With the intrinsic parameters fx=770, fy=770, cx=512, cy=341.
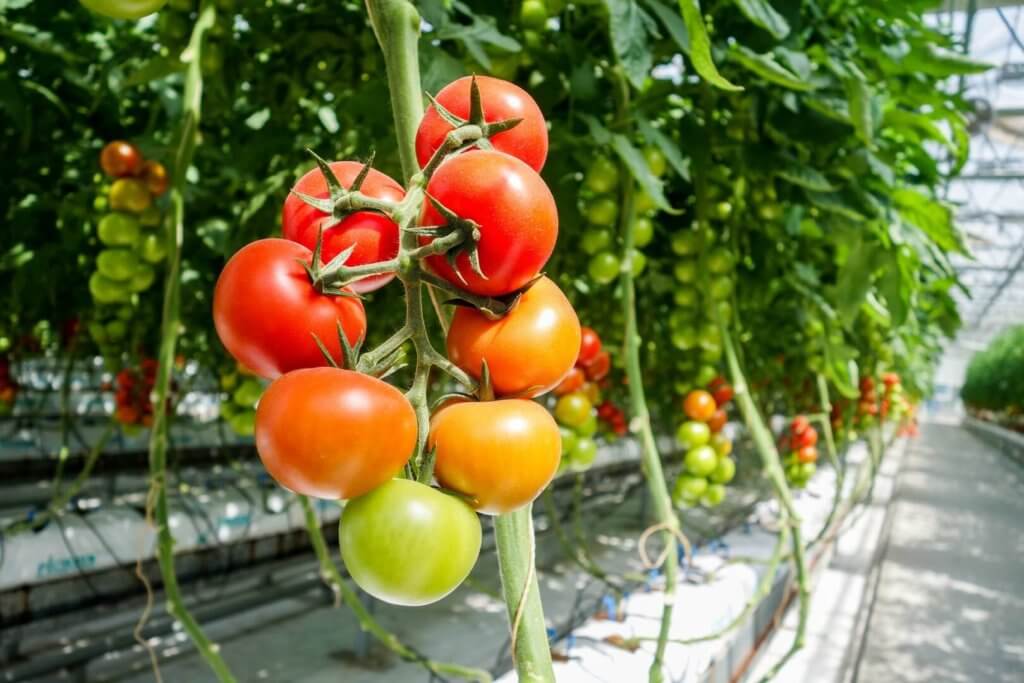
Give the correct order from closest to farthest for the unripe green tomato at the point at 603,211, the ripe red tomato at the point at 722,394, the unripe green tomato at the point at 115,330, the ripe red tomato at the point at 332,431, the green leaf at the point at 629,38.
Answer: the ripe red tomato at the point at 332,431 < the green leaf at the point at 629,38 < the unripe green tomato at the point at 603,211 < the ripe red tomato at the point at 722,394 < the unripe green tomato at the point at 115,330

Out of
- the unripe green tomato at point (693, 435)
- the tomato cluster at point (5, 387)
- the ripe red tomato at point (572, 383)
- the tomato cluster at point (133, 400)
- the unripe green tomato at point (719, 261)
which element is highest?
the unripe green tomato at point (719, 261)

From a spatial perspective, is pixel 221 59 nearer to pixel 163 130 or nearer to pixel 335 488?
pixel 163 130

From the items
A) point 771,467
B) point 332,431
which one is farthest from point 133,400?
point 332,431

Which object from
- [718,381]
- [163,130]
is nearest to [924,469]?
[718,381]

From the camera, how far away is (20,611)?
1.50m

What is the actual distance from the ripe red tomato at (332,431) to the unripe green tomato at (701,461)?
0.87 metres

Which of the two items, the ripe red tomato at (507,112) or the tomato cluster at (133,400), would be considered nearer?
the ripe red tomato at (507,112)

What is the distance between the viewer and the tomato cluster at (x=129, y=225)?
0.73 metres

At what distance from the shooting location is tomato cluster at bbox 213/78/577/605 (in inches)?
8.7

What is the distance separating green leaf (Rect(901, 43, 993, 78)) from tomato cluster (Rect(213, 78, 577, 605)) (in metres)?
0.73

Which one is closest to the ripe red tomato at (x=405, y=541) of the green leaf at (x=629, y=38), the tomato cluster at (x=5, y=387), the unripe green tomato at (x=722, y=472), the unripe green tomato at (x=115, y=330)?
the green leaf at (x=629, y=38)

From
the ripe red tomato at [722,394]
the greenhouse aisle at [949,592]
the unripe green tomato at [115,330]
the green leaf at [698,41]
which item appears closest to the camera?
the green leaf at [698,41]

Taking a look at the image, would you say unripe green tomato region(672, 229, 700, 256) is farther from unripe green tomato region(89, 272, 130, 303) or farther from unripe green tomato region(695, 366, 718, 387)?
unripe green tomato region(89, 272, 130, 303)

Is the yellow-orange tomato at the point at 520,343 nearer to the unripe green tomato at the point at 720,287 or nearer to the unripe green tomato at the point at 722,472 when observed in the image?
the unripe green tomato at the point at 720,287
